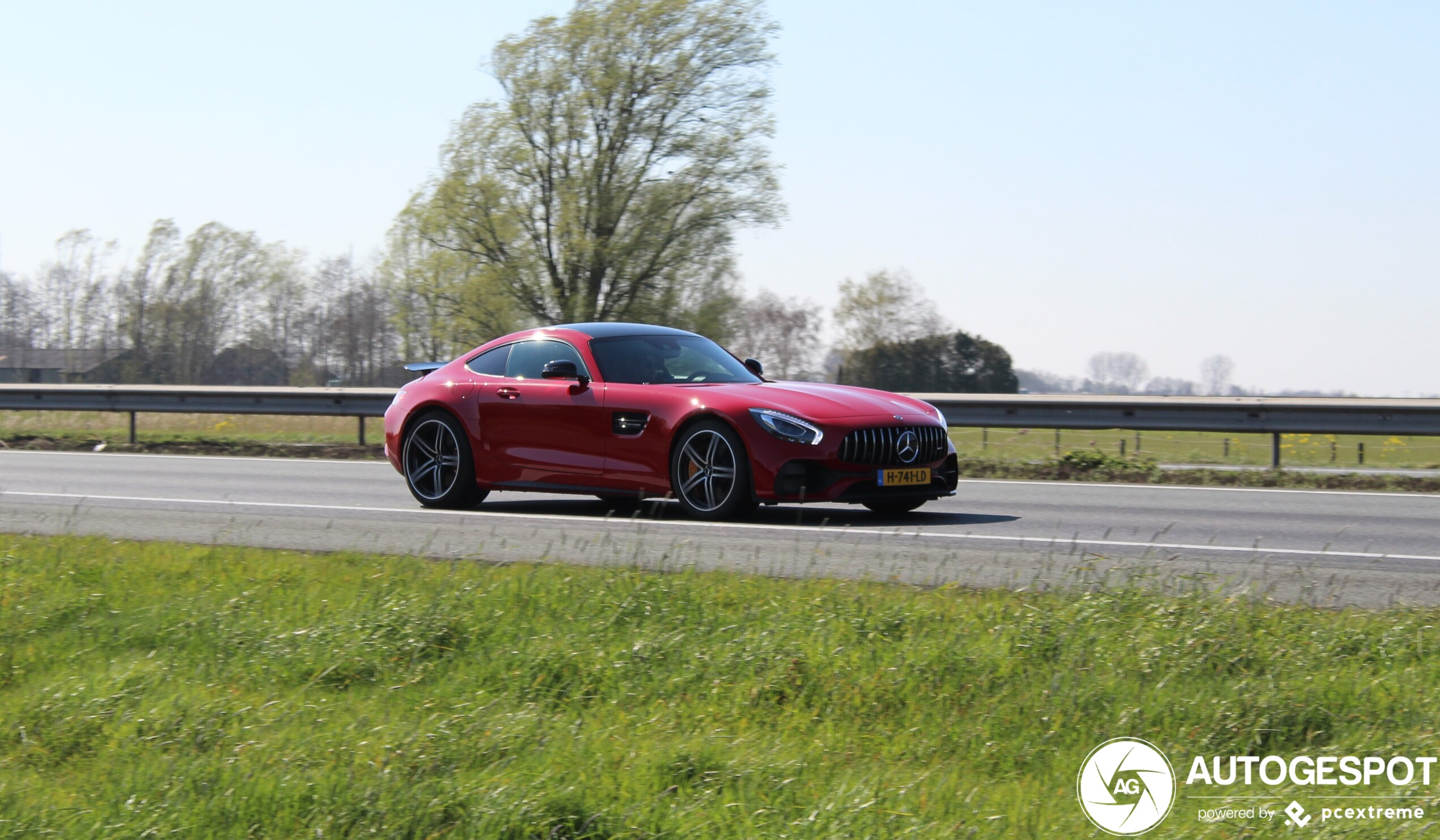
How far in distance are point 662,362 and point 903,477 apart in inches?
83.5

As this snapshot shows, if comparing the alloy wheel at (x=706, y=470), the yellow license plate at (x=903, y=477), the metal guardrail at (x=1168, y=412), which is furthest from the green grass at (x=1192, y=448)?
the alloy wheel at (x=706, y=470)

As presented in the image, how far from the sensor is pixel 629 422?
9.52 meters

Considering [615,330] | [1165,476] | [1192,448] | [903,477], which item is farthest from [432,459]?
[1192,448]

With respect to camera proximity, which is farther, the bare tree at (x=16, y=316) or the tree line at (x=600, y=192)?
the bare tree at (x=16, y=316)

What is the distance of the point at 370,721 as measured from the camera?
437 cm

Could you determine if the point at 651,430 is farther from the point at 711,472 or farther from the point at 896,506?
the point at 896,506

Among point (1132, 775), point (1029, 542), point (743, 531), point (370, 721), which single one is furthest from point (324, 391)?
point (1132, 775)

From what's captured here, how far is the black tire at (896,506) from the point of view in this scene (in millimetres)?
9742

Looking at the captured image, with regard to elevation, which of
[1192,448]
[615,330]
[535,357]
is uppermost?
[615,330]

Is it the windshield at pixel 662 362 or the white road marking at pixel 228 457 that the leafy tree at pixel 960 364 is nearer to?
the white road marking at pixel 228 457

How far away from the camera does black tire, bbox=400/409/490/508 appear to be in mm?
10461

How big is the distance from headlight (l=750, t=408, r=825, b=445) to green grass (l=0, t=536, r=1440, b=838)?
8.31 ft

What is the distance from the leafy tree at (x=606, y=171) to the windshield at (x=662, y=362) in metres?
24.6
